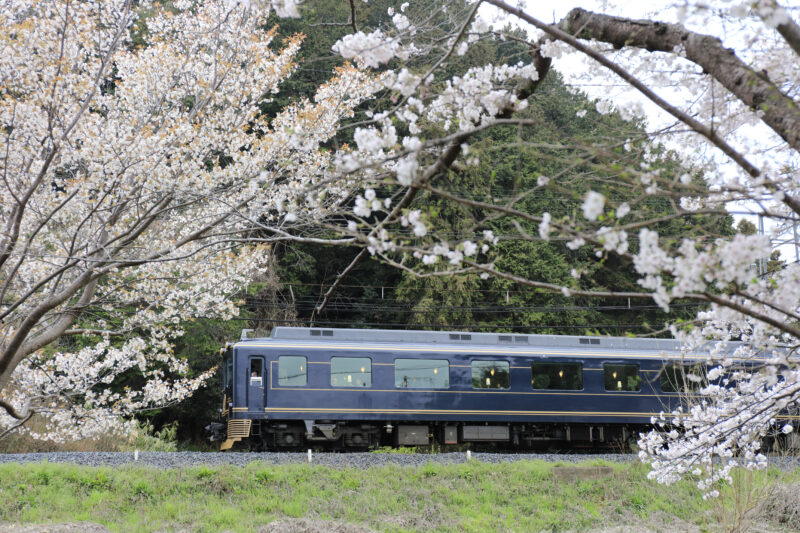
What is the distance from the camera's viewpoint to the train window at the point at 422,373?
13.1 metres

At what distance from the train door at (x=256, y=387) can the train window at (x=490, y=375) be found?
394cm

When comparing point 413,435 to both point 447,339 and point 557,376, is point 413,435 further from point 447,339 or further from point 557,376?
point 557,376

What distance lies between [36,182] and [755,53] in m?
5.20

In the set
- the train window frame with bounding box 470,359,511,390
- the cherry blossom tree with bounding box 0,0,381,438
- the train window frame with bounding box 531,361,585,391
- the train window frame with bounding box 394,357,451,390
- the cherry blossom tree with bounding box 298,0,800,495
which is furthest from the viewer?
the train window frame with bounding box 531,361,585,391

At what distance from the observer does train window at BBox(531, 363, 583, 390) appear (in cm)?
1364

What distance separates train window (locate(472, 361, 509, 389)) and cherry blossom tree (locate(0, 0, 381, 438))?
5242mm

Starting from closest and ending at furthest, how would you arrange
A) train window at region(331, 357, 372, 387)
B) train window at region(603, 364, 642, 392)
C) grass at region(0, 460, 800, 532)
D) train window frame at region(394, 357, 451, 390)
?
grass at region(0, 460, 800, 532)
train window at region(331, 357, 372, 387)
train window frame at region(394, 357, 451, 390)
train window at region(603, 364, 642, 392)

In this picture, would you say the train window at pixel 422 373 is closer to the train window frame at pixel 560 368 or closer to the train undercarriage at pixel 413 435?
the train undercarriage at pixel 413 435

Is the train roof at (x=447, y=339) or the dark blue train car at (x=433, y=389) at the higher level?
the train roof at (x=447, y=339)

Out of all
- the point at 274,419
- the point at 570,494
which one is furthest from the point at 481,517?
the point at 274,419

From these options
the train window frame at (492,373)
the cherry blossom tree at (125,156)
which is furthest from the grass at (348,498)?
the train window frame at (492,373)

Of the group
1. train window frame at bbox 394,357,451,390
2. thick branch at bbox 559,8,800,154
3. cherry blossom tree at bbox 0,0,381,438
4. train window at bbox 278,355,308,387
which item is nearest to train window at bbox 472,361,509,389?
train window frame at bbox 394,357,451,390

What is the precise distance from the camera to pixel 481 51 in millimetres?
15391

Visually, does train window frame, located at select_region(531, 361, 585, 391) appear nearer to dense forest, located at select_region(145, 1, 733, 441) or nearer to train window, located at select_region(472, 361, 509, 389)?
train window, located at select_region(472, 361, 509, 389)
